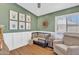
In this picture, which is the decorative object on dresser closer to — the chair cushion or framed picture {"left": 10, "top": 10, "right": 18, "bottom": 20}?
framed picture {"left": 10, "top": 10, "right": 18, "bottom": 20}

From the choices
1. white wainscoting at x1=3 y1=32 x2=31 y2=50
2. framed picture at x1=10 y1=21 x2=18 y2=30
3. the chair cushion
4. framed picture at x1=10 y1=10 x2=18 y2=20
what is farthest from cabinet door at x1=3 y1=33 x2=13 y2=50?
the chair cushion

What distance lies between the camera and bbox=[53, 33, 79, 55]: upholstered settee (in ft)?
6.25

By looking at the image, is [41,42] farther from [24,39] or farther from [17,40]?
[17,40]

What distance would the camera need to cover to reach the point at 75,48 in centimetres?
195

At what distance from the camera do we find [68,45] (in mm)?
2301

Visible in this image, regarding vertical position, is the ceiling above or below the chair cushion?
above

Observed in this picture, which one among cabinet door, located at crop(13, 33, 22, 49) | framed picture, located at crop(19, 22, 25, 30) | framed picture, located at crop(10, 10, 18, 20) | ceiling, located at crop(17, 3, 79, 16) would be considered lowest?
cabinet door, located at crop(13, 33, 22, 49)

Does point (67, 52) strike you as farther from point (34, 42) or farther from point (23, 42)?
point (23, 42)

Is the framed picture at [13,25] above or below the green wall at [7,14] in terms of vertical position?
below

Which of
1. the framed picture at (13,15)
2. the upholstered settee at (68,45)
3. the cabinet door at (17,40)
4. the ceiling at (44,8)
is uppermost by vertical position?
the ceiling at (44,8)

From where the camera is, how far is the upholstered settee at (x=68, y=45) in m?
1.90

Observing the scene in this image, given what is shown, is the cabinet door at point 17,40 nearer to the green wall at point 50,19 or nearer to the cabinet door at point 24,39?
the cabinet door at point 24,39

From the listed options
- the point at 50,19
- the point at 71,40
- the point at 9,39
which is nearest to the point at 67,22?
the point at 50,19

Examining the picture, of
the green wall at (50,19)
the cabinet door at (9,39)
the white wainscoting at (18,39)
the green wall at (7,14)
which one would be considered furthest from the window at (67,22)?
the cabinet door at (9,39)
